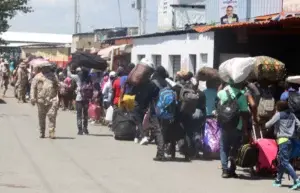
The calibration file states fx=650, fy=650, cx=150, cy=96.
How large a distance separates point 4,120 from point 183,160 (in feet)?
31.7

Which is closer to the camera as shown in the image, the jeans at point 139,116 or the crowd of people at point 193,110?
the crowd of people at point 193,110

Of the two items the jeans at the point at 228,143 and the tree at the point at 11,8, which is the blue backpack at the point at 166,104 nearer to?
the jeans at the point at 228,143

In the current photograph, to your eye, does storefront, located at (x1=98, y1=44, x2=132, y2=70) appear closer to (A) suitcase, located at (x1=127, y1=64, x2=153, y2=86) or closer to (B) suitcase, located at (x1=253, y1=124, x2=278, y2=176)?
(A) suitcase, located at (x1=127, y1=64, x2=153, y2=86)

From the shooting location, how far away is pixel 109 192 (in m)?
9.75

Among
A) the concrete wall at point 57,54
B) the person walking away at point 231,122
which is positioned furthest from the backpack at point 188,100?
the concrete wall at point 57,54

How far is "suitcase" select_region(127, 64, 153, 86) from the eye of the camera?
15.0 metres

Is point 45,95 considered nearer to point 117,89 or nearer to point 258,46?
point 117,89

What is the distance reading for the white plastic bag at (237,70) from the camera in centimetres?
1160

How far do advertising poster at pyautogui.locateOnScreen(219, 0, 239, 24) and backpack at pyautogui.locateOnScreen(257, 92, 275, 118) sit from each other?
53.0 ft

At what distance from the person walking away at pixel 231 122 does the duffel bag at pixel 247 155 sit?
13 cm

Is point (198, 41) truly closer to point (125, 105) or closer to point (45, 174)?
point (125, 105)

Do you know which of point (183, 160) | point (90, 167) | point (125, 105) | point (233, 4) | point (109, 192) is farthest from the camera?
point (233, 4)

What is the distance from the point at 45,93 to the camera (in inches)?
638

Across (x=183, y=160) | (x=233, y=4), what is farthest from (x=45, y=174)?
(x=233, y=4)
